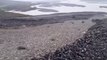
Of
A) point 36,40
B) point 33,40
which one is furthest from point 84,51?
point 33,40

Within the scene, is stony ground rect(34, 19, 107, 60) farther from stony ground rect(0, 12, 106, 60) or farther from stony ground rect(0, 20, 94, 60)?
stony ground rect(0, 20, 94, 60)

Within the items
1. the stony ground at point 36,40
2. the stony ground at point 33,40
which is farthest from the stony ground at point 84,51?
the stony ground at point 33,40

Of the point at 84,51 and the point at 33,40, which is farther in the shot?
the point at 33,40

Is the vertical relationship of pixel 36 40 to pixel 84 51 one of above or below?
below

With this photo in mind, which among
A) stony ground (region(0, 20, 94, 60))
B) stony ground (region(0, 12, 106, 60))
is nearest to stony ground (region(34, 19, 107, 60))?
stony ground (region(0, 12, 106, 60))

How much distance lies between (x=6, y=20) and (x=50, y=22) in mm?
7066

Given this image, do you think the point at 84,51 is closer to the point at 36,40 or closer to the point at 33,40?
the point at 36,40

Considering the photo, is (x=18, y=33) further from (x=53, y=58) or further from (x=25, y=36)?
(x=53, y=58)

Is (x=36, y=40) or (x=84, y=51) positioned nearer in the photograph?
(x=84, y=51)

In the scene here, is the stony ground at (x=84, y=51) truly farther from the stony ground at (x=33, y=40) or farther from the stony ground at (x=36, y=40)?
the stony ground at (x=33, y=40)

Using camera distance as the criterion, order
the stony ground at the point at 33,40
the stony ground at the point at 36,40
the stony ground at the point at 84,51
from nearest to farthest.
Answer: the stony ground at the point at 84,51, the stony ground at the point at 36,40, the stony ground at the point at 33,40

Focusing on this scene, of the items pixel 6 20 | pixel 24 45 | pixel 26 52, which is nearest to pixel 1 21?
pixel 6 20

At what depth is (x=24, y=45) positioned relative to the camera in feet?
62.4

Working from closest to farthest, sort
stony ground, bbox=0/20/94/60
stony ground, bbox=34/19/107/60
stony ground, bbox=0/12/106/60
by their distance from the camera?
stony ground, bbox=34/19/107/60, stony ground, bbox=0/12/106/60, stony ground, bbox=0/20/94/60
